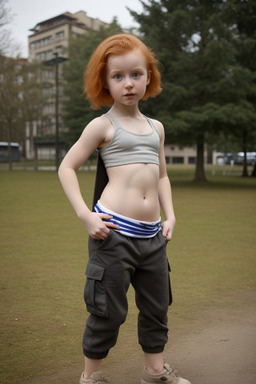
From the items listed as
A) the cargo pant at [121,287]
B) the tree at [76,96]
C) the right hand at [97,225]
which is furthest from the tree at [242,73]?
the right hand at [97,225]

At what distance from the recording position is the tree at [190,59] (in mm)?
18438

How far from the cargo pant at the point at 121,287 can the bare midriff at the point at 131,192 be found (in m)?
0.14

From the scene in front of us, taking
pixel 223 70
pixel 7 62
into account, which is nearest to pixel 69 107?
pixel 7 62

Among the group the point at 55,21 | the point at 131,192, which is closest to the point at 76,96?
the point at 131,192

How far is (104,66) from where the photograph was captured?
2.28m

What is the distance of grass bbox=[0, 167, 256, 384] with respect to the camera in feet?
9.18

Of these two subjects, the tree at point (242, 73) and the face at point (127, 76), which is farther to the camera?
the tree at point (242, 73)

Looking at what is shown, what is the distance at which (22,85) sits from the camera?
30.9 metres

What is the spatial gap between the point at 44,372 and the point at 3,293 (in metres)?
1.69

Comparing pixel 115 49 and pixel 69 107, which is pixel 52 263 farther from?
pixel 69 107

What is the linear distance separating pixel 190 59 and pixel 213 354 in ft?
59.7

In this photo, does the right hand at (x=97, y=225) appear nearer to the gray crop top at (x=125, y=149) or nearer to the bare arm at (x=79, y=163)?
the bare arm at (x=79, y=163)

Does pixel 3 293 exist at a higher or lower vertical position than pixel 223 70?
lower

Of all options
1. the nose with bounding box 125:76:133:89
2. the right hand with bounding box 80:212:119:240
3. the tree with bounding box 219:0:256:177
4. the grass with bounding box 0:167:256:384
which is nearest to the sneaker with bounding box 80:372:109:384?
the grass with bounding box 0:167:256:384
